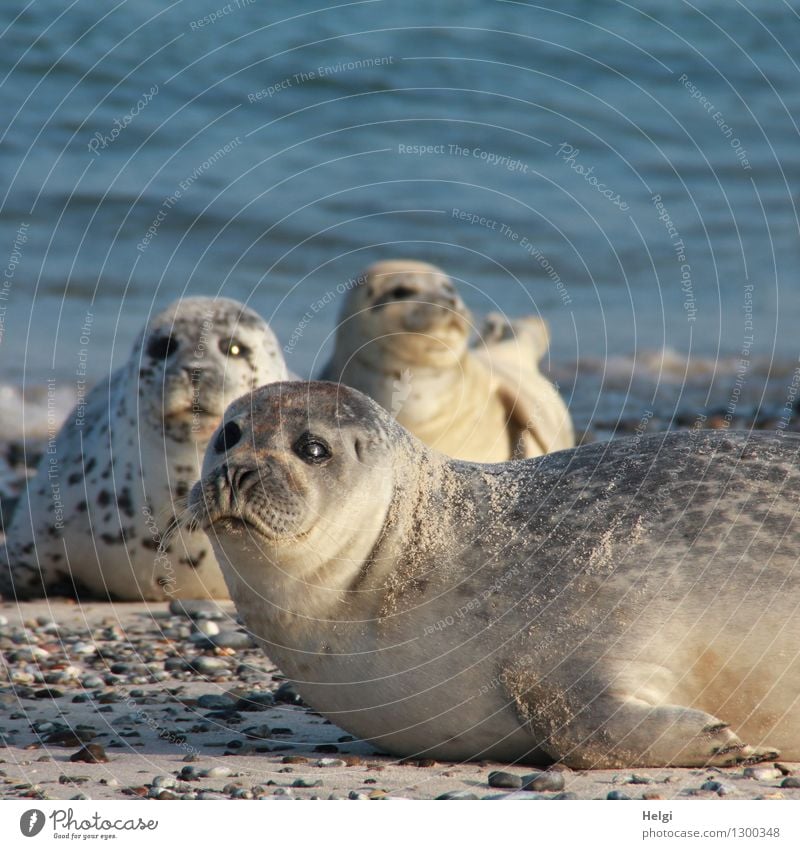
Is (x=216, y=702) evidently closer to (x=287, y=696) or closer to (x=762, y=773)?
(x=287, y=696)

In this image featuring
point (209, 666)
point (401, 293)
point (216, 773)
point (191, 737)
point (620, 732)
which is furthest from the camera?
point (401, 293)

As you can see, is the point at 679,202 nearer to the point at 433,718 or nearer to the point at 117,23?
the point at 117,23

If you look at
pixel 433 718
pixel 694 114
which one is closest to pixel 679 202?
pixel 694 114

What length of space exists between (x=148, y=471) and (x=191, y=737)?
2.60 meters

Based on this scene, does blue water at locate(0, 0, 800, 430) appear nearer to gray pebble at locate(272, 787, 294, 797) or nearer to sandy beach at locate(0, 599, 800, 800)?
sandy beach at locate(0, 599, 800, 800)

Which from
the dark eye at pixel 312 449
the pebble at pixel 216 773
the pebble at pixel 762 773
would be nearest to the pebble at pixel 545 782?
the pebble at pixel 762 773

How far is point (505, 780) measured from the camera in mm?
3949

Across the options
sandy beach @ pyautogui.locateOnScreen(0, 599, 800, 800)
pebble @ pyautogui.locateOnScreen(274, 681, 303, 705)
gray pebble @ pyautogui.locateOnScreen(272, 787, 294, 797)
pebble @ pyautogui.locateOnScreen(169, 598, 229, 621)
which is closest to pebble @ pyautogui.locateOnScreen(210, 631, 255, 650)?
sandy beach @ pyautogui.locateOnScreen(0, 599, 800, 800)

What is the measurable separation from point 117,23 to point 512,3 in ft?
20.3

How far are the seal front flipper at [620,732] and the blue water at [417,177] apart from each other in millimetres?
8165

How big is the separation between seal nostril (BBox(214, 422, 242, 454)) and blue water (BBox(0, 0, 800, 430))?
26.0 ft

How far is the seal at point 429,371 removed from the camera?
31.0ft
